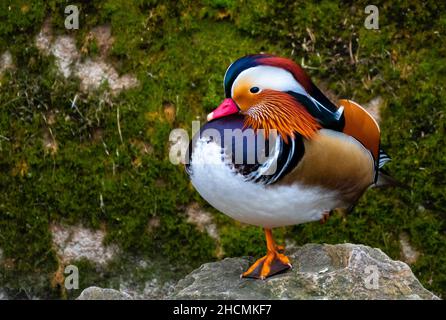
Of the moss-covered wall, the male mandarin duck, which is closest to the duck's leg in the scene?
the male mandarin duck

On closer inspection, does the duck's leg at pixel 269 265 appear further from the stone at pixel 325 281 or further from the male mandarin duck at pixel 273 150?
the male mandarin duck at pixel 273 150

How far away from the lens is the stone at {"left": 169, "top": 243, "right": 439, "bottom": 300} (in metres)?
2.35

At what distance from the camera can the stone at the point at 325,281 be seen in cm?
235

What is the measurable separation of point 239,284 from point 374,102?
1.35 meters

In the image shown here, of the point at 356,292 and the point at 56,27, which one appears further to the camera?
the point at 56,27

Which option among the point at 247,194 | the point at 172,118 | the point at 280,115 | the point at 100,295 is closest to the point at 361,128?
the point at 280,115

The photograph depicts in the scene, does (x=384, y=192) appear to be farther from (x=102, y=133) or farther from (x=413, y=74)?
(x=102, y=133)

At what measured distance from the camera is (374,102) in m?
3.46

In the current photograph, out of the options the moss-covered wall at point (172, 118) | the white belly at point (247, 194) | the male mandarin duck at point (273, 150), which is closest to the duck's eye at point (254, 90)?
the male mandarin duck at point (273, 150)

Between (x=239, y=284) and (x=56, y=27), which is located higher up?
(x=56, y=27)

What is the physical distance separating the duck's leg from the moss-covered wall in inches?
36.8

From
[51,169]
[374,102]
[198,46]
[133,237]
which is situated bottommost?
[133,237]

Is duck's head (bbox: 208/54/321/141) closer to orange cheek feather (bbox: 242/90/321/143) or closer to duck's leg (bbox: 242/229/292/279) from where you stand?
orange cheek feather (bbox: 242/90/321/143)
